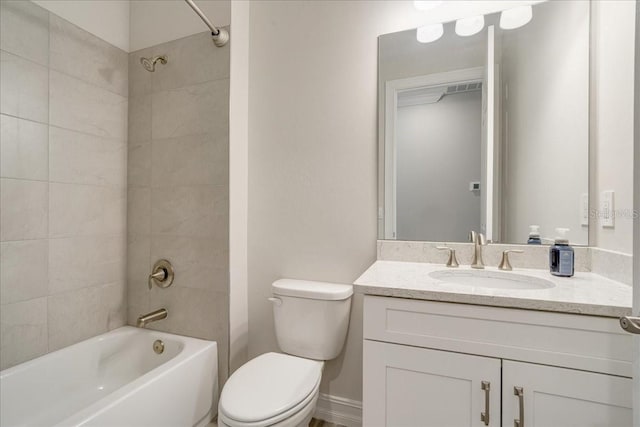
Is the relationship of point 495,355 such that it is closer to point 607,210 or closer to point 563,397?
point 563,397

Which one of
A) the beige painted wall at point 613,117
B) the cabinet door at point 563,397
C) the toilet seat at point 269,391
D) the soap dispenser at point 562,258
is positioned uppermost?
the beige painted wall at point 613,117

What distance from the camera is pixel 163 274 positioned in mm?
1704

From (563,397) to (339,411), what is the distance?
1.09 metres

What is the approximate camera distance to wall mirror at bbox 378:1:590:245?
1.22 meters

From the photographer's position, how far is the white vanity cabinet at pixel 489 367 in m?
0.77

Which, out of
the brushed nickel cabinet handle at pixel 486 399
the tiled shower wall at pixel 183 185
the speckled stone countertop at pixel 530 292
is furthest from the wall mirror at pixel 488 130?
the tiled shower wall at pixel 183 185

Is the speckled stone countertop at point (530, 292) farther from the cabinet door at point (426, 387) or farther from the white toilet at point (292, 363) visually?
the white toilet at point (292, 363)

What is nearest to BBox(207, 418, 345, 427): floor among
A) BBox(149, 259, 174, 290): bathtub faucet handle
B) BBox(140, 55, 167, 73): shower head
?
BBox(149, 259, 174, 290): bathtub faucet handle

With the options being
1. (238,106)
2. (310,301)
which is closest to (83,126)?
(238,106)

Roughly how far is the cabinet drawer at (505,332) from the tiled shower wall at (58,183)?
157 centimetres

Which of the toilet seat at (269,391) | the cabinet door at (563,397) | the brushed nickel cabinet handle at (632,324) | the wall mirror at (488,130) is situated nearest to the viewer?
the brushed nickel cabinet handle at (632,324)

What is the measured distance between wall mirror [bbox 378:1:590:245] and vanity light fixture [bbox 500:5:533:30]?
0.02 metres

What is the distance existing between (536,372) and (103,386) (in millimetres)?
2005

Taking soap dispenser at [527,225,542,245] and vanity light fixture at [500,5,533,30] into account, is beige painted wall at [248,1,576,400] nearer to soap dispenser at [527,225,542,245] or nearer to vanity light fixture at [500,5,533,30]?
vanity light fixture at [500,5,533,30]
